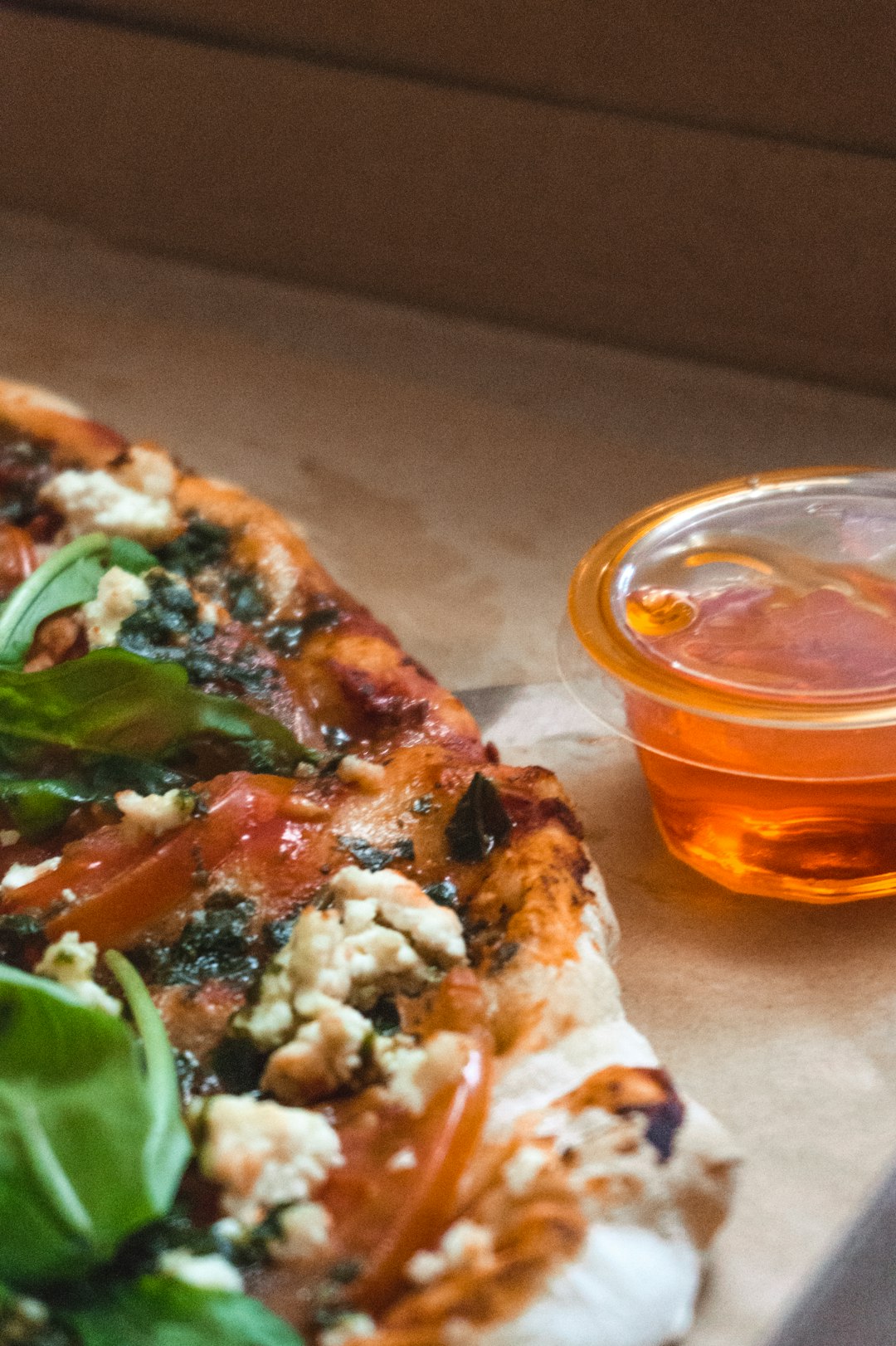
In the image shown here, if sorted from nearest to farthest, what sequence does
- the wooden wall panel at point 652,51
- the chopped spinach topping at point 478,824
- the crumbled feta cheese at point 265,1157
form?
the crumbled feta cheese at point 265,1157 → the chopped spinach topping at point 478,824 → the wooden wall panel at point 652,51

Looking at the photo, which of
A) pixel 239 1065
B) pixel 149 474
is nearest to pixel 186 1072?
pixel 239 1065

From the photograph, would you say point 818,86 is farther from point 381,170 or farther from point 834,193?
point 381,170

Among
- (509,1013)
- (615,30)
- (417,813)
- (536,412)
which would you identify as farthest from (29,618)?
(615,30)

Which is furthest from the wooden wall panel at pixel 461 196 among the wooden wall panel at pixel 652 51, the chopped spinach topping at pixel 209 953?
the chopped spinach topping at pixel 209 953

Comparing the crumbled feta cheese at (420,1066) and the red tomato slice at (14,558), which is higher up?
the crumbled feta cheese at (420,1066)

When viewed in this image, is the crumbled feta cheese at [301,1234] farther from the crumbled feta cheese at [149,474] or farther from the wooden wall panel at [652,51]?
the wooden wall panel at [652,51]

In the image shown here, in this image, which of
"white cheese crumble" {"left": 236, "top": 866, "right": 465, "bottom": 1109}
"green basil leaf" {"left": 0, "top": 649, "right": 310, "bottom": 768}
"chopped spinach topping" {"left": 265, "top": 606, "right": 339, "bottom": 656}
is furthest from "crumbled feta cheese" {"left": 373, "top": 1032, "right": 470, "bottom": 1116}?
"chopped spinach topping" {"left": 265, "top": 606, "right": 339, "bottom": 656}
